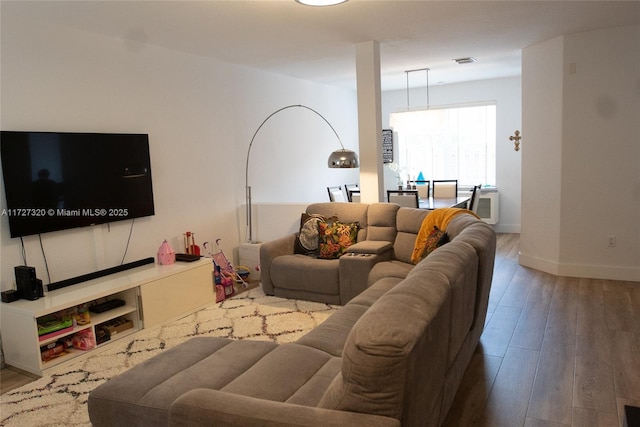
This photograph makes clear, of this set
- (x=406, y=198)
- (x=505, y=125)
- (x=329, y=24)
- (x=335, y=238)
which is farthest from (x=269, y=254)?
(x=505, y=125)

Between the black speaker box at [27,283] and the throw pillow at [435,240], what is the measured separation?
286 cm

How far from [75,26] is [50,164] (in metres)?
1.13

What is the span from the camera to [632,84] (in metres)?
4.79

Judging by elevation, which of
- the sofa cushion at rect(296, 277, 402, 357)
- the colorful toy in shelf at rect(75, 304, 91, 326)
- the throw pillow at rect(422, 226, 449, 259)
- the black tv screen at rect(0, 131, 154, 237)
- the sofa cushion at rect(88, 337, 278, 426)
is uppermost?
the black tv screen at rect(0, 131, 154, 237)

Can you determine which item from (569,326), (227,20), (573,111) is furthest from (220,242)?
(573,111)

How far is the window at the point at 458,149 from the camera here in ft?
26.7

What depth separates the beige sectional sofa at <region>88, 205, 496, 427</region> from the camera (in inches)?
56.2

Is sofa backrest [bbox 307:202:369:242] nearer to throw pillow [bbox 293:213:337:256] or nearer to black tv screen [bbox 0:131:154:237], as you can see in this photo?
throw pillow [bbox 293:213:337:256]

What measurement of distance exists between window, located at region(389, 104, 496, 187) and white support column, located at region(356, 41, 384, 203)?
3.19 meters

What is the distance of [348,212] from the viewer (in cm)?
497

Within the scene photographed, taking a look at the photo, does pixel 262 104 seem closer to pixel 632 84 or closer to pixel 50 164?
pixel 50 164

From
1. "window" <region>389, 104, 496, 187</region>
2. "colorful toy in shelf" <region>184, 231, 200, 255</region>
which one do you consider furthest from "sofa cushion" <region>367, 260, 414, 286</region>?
"window" <region>389, 104, 496, 187</region>

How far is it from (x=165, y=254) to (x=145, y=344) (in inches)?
36.8

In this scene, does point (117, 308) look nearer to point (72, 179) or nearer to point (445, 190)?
point (72, 179)
